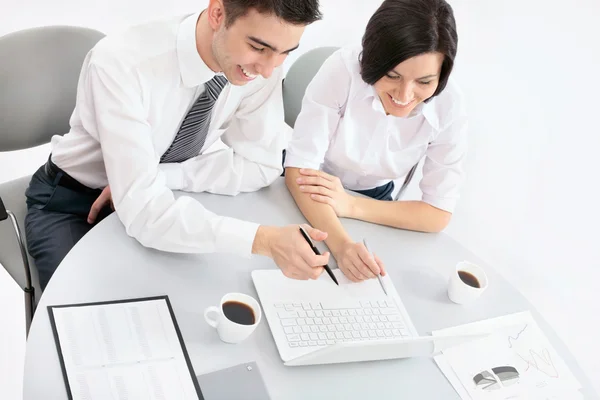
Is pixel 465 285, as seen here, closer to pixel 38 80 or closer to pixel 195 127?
pixel 195 127

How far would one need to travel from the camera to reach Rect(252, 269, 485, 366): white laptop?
1.16 metres

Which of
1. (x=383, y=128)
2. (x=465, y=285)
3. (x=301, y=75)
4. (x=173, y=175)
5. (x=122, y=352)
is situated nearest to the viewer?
(x=122, y=352)

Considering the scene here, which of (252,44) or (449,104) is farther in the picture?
(449,104)

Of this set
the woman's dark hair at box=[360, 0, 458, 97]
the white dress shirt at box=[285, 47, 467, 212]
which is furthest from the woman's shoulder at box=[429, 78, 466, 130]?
the woman's dark hair at box=[360, 0, 458, 97]

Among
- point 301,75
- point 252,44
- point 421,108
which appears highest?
point 252,44

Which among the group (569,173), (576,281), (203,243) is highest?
(203,243)

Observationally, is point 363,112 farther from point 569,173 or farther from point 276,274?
point 569,173

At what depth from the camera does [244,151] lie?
1.65 meters

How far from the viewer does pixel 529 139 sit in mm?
2896

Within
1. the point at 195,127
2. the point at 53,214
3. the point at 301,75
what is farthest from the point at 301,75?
the point at 53,214

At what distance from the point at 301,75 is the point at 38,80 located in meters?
0.91

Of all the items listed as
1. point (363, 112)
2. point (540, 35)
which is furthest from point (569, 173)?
point (363, 112)

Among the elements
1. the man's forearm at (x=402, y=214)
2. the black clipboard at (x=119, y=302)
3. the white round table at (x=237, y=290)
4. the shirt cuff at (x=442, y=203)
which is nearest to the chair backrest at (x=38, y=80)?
the white round table at (x=237, y=290)

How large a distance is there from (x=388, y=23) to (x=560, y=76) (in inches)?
62.9
